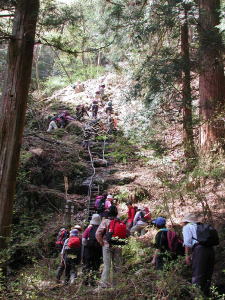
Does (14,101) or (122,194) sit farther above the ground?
(14,101)

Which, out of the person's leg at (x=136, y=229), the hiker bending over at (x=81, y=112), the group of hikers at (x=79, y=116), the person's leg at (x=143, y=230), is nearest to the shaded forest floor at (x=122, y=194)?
the person's leg at (x=143, y=230)

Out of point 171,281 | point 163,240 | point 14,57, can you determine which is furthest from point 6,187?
point 171,281

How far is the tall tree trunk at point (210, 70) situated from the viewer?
10.4 meters

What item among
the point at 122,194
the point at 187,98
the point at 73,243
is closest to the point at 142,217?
the point at 122,194

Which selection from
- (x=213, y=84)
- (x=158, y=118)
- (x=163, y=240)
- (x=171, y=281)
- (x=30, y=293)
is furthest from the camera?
(x=158, y=118)

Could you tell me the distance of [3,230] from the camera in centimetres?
663

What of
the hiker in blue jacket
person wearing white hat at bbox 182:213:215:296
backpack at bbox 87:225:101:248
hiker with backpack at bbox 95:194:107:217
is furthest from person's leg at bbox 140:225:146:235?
person wearing white hat at bbox 182:213:215:296

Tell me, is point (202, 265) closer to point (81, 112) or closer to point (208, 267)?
point (208, 267)

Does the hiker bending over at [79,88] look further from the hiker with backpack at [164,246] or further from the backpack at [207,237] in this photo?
the backpack at [207,237]

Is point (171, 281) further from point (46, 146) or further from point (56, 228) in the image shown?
point (46, 146)

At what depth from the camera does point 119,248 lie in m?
7.15

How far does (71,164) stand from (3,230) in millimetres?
9011

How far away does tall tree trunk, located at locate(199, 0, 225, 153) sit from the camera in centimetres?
1044

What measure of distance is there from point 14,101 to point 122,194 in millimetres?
8049
